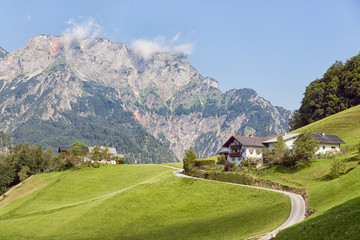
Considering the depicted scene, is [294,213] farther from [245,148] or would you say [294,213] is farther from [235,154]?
[235,154]

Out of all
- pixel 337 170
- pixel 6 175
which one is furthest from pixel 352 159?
pixel 6 175

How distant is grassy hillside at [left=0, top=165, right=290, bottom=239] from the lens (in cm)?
4389

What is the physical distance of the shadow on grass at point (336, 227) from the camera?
2319cm

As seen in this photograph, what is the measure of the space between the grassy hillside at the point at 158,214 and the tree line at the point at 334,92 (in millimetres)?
89841

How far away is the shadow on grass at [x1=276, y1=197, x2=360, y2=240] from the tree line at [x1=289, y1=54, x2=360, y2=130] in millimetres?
115339

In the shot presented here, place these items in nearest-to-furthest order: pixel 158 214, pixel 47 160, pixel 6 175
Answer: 1. pixel 158 214
2. pixel 6 175
3. pixel 47 160

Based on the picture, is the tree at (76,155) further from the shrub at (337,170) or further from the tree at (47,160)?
the shrub at (337,170)

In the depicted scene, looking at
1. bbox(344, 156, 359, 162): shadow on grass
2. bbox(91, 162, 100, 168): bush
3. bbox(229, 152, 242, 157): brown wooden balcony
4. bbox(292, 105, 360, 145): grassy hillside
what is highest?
bbox(292, 105, 360, 145): grassy hillside

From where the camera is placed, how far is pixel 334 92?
136m

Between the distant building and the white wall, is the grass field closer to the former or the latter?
the white wall

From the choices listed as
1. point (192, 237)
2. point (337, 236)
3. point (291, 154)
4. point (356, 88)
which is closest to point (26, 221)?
point (192, 237)

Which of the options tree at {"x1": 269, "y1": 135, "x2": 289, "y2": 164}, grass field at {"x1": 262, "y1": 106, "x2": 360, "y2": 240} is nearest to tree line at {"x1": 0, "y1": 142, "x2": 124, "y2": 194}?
tree at {"x1": 269, "y1": 135, "x2": 289, "y2": 164}

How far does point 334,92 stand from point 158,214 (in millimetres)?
113284

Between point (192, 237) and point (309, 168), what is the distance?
34060 mm
